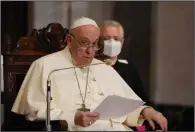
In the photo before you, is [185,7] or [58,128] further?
[185,7]

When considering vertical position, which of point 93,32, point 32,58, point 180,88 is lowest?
point 180,88

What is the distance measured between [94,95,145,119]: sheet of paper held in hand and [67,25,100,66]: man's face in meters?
0.25

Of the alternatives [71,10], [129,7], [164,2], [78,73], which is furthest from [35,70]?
[164,2]

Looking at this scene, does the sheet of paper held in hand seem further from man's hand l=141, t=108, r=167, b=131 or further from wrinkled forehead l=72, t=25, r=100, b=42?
wrinkled forehead l=72, t=25, r=100, b=42

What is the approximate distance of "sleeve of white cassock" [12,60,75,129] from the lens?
236 centimetres

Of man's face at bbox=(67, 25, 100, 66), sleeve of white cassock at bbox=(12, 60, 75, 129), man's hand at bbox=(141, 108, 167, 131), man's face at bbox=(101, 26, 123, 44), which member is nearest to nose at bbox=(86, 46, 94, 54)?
man's face at bbox=(67, 25, 100, 66)

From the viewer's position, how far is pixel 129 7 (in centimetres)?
251

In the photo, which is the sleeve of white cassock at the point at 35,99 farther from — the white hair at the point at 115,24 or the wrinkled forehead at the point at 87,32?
the white hair at the point at 115,24

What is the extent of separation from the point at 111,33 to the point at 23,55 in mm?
492

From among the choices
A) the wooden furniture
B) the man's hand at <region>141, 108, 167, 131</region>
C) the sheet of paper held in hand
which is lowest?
the man's hand at <region>141, 108, 167, 131</region>

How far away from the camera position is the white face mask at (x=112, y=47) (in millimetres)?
2471

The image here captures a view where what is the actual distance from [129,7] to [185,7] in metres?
0.32

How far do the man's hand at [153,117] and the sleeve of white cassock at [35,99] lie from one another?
42cm

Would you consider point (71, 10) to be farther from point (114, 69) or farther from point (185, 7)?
point (185, 7)
